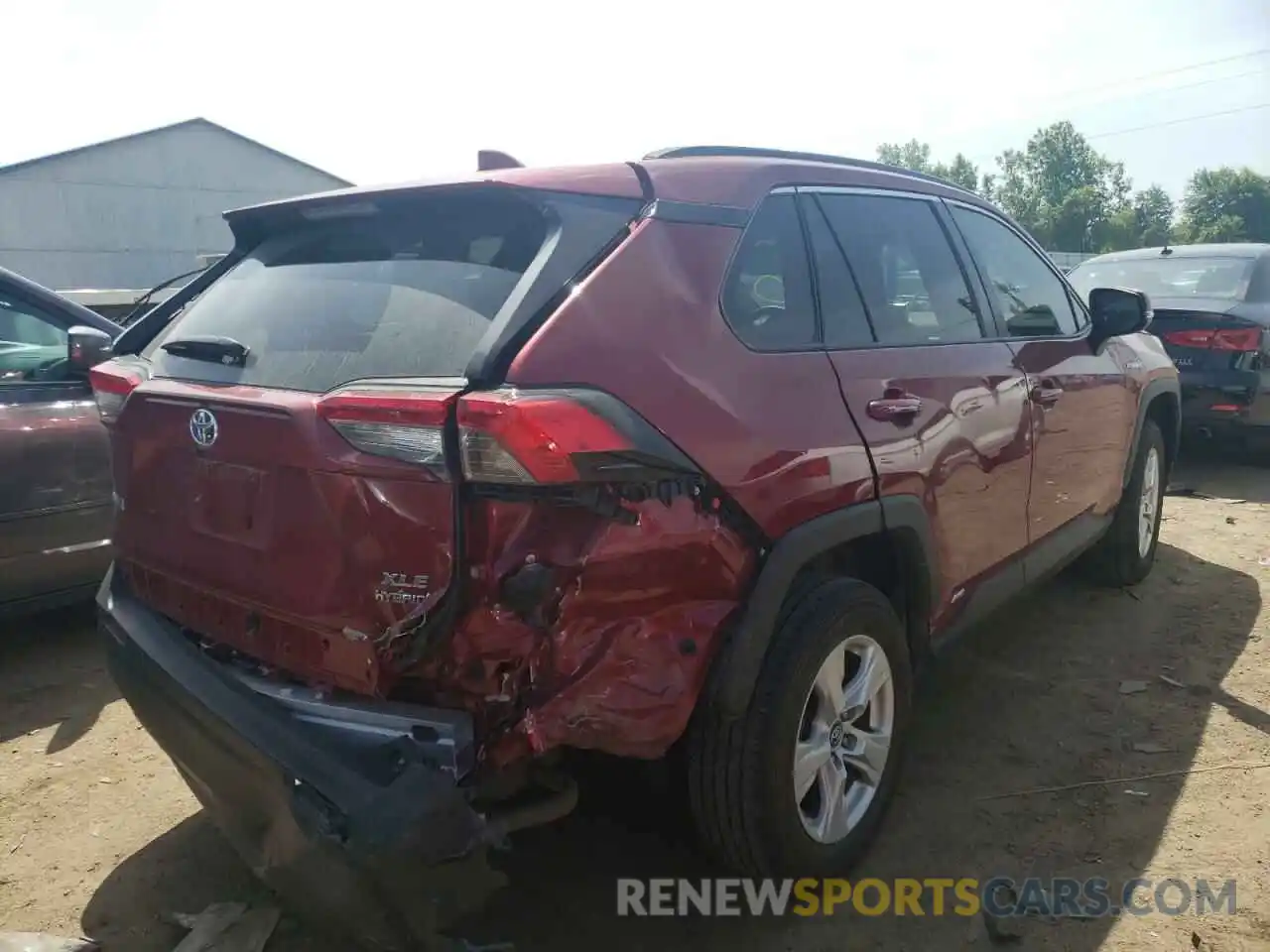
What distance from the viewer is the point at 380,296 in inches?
86.7

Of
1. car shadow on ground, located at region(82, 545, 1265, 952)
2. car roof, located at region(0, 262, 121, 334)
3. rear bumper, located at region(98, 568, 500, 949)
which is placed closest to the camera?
rear bumper, located at region(98, 568, 500, 949)

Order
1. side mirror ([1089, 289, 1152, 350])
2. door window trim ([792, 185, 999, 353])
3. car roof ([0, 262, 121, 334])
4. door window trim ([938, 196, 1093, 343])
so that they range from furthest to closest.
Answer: car roof ([0, 262, 121, 334]), side mirror ([1089, 289, 1152, 350]), door window trim ([938, 196, 1093, 343]), door window trim ([792, 185, 999, 353])

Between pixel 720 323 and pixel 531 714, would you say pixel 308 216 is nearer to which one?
pixel 720 323

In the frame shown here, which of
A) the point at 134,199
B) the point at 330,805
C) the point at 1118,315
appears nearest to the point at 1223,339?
the point at 1118,315

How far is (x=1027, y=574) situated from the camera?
358cm

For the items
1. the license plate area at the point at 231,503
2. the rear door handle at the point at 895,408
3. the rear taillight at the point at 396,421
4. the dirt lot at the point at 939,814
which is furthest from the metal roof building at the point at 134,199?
the rear taillight at the point at 396,421

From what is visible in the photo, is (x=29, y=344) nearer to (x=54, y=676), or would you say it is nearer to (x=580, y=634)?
(x=54, y=676)

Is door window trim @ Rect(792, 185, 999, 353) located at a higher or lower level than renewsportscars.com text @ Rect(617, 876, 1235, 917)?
higher

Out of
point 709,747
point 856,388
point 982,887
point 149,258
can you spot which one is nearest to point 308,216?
point 856,388

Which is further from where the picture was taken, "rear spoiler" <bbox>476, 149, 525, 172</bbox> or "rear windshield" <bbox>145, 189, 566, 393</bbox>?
"rear spoiler" <bbox>476, 149, 525, 172</bbox>

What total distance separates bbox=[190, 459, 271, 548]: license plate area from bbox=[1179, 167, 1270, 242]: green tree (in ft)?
268

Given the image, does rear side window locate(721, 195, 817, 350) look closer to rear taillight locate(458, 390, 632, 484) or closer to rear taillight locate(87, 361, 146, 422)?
rear taillight locate(458, 390, 632, 484)

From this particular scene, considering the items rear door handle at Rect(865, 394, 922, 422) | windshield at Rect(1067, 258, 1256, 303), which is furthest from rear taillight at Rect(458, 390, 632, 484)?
windshield at Rect(1067, 258, 1256, 303)

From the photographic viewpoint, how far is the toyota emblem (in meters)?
2.19
